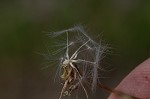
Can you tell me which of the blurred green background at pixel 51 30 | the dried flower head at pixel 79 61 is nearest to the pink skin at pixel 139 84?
the dried flower head at pixel 79 61

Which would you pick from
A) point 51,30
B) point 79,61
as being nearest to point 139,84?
point 79,61

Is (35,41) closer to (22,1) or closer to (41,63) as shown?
(41,63)

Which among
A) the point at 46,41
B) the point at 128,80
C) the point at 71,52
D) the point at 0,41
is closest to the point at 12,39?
the point at 0,41

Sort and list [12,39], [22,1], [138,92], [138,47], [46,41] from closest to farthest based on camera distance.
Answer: [138,92] → [138,47] → [46,41] → [12,39] → [22,1]

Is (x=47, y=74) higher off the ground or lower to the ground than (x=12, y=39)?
lower

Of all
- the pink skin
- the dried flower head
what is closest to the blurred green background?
the pink skin

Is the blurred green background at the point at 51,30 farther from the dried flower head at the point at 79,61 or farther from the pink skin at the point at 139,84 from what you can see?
the dried flower head at the point at 79,61

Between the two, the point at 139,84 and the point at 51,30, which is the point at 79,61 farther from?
the point at 51,30

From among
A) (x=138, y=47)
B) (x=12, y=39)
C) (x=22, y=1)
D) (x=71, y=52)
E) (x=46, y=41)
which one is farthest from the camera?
(x=22, y=1)
